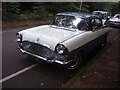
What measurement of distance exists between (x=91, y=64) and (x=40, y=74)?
6.20 feet

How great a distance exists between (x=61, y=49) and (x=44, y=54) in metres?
0.53

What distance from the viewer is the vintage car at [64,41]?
4031 mm

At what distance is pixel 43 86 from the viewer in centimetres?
364

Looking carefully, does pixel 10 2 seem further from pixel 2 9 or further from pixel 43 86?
pixel 43 86

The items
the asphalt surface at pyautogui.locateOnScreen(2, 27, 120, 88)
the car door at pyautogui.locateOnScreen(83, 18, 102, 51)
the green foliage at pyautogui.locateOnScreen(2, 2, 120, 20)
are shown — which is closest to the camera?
the asphalt surface at pyautogui.locateOnScreen(2, 27, 120, 88)

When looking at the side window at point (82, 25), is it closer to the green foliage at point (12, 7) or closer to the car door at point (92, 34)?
the car door at point (92, 34)

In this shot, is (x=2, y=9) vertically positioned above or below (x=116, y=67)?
above

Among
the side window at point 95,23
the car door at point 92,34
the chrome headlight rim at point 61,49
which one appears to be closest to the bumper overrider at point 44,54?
the chrome headlight rim at point 61,49

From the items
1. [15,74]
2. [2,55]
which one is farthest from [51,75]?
[2,55]

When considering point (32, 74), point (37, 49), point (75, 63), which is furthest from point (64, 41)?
point (32, 74)

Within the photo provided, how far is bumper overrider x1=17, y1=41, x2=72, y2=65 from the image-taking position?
402cm

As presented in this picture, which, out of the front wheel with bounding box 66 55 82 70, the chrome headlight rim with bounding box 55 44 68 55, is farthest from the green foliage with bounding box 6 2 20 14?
the chrome headlight rim with bounding box 55 44 68 55

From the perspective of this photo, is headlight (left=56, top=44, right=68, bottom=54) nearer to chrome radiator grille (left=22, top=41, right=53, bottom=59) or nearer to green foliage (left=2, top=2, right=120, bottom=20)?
chrome radiator grille (left=22, top=41, right=53, bottom=59)

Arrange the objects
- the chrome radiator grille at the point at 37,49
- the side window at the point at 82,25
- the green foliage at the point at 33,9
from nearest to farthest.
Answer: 1. the chrome radiator grille at the point at 37,49
2. the side window at the point at 82,25
3. the green foliage at the point at 33,9
